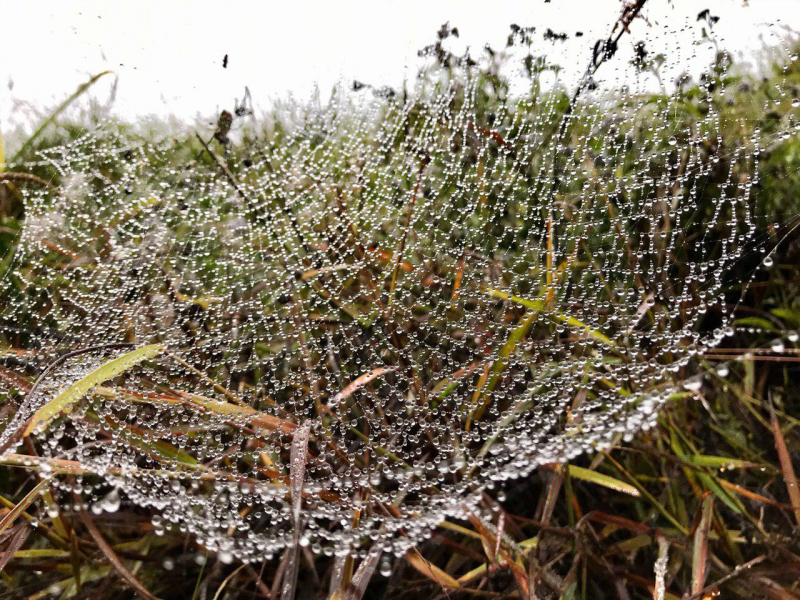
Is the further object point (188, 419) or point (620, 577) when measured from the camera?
point (188, 419)

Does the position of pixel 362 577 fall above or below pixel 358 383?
below

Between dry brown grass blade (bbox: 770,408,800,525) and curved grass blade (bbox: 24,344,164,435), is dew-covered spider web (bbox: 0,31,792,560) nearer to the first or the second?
curved grass blade (bbox: 24,344,164,435)

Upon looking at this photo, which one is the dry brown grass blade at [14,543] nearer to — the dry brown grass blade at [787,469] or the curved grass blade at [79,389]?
the curved grass blade at [79,389]

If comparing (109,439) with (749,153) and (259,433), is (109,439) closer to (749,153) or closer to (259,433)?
(259,433)

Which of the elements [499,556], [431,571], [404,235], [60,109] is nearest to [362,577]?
[431,571]

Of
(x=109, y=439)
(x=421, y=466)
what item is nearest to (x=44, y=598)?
(x=109, y=439)

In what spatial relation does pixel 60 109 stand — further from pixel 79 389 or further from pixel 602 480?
pixel 602 480
